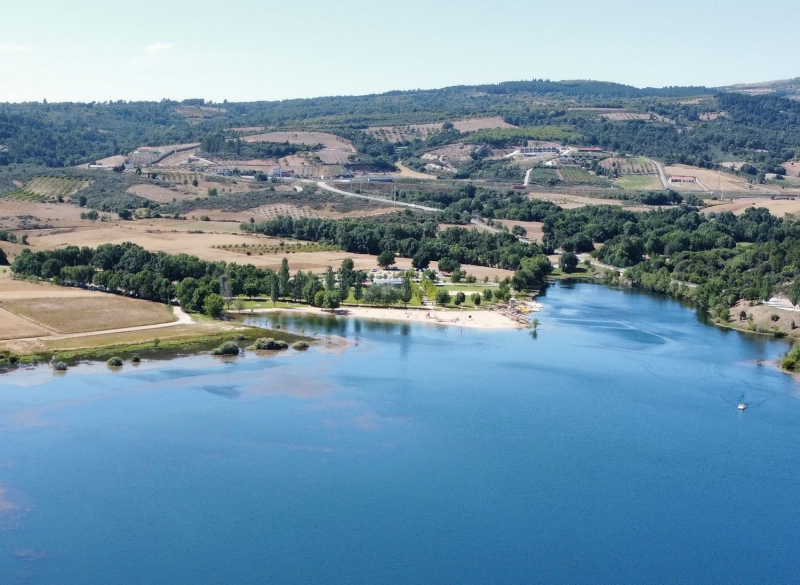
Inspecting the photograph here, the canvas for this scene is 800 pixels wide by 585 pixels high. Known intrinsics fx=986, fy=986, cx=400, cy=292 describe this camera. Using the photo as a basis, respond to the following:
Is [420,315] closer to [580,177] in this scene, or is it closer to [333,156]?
[580,177]

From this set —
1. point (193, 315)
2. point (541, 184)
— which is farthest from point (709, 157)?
point (193, 315)

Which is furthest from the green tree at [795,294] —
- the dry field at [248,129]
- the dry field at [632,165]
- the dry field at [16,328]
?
the dry field at [248,129]

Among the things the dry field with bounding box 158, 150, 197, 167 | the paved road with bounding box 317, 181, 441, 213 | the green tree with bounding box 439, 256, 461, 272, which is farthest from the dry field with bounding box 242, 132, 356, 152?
the green tree with bounding box 439, 256, 461, 272

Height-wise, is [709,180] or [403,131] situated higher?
[403,131]

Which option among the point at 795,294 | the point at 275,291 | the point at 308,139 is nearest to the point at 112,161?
the point at 308,139

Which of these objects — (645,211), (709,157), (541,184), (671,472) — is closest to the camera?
→ (671,472)

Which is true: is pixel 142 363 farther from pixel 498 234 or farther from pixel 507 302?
pixel 498 234

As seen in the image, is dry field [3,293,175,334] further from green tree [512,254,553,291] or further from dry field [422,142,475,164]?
dry field [422,142,475,164]
